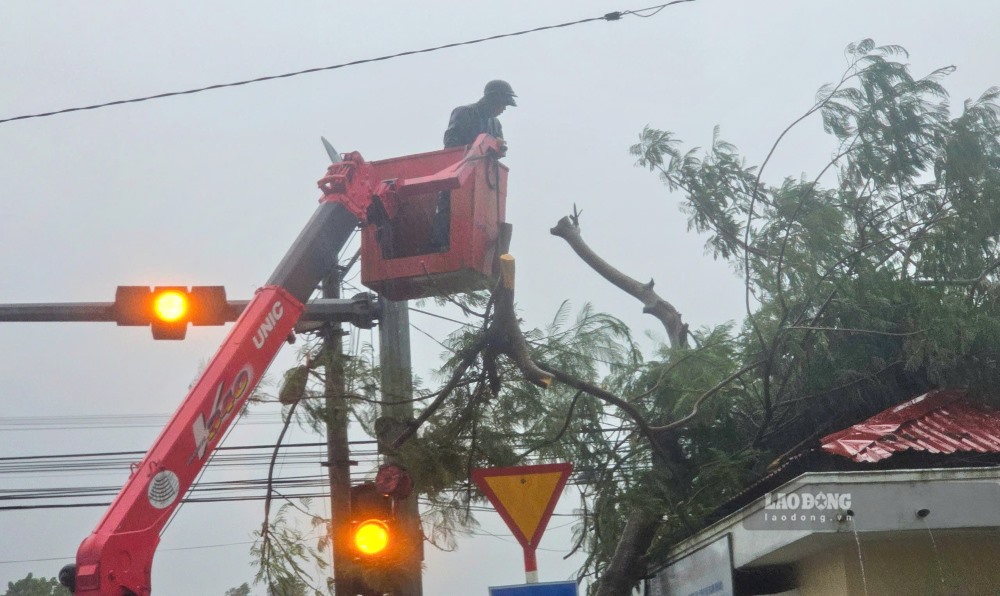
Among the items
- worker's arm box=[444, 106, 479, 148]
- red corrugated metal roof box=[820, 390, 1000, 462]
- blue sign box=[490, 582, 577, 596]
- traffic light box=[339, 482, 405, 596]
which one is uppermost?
worker's arm box=[444, 106, 479, 148]

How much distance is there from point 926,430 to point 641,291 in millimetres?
4444

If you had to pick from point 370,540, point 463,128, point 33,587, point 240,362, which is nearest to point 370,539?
point 370,540

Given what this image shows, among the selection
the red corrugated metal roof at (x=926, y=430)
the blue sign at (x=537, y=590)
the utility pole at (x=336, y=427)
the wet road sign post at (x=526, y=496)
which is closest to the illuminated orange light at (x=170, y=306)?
the utility pole at (x=336, y=427)

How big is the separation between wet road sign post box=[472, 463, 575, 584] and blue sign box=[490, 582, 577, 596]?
365 millimetres

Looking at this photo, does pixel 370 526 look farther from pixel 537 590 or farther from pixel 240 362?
pixel 537 590

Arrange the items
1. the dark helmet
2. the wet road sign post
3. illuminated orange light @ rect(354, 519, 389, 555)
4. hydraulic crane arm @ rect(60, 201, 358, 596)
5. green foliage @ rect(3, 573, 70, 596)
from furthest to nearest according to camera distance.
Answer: green foliage @ rect(3, 573, 70, 596)
the dark helmet
illuminated orange light @ rect(354, 519, 389, 555)
hydraulic crane arm @ rect(60, 201, 358, 596)
the wet road sign post

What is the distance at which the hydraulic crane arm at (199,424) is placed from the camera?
7.38 metres

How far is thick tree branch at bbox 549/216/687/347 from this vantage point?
40.5 feet

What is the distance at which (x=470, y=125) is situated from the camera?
11984 millimetres

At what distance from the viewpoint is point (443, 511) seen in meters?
10.3

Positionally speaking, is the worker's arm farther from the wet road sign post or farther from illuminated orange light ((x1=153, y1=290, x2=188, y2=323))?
the wet road sign post

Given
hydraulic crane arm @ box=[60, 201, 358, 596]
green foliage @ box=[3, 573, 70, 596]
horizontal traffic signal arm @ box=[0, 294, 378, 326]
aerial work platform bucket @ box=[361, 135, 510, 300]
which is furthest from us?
green foliage @ box=[3, 573, 70, 596]

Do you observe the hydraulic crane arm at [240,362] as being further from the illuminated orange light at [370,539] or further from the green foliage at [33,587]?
the green foliage at [33,587]

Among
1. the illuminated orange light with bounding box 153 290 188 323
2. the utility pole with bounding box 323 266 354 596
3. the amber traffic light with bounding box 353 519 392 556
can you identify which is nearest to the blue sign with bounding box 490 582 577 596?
the amber traffic light with bounding box 353 519 392 556
